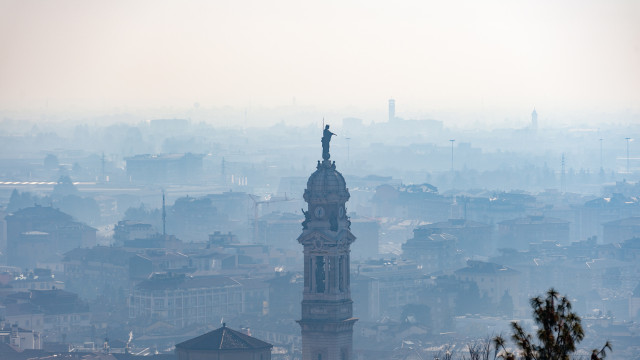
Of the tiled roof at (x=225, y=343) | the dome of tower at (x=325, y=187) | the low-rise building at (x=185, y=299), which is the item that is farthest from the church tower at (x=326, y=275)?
the low-rise building at (x=185, y=299)

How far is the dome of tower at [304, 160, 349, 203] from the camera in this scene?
199 ft

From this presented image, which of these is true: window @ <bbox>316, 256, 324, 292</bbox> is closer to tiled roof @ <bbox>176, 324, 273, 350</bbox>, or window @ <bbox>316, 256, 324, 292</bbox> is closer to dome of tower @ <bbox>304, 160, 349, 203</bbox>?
dome of tower @ <bbox>304, 160, 349, 203</bbox>

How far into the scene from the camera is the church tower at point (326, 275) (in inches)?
2352

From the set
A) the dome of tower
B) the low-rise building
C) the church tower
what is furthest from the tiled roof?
the low-rise building

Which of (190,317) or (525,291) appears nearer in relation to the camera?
(190,317)

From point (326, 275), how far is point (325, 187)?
232 centimetres

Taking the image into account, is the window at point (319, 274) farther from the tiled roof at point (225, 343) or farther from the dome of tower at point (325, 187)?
the tiled roof at point (225, 343)

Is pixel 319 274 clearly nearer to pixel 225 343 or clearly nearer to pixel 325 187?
pixel 325 187

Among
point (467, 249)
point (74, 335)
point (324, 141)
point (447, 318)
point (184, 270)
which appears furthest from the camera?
point (467, 249)

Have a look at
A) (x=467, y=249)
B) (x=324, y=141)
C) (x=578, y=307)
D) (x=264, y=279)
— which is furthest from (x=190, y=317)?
(x=324, y=141)

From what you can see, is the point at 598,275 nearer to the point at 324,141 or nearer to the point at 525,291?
→ the point at 525,291

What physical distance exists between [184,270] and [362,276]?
1488 centimetres

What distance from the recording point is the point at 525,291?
6063 inches

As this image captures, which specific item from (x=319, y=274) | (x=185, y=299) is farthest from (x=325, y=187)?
(x=185, y=299)
